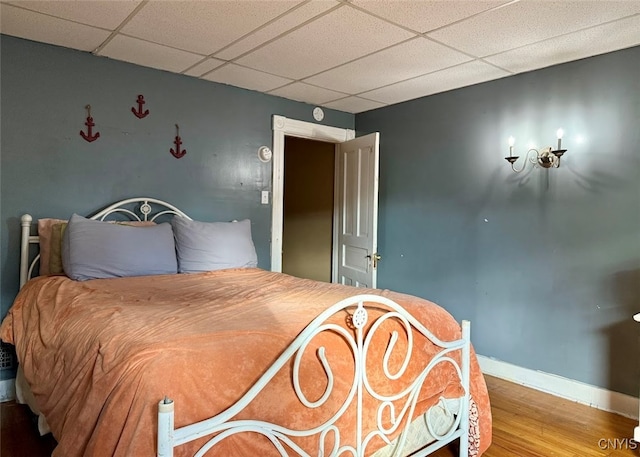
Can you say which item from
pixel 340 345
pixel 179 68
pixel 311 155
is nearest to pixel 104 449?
pixel 340 345

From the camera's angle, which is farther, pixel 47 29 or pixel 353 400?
pixel 47 29

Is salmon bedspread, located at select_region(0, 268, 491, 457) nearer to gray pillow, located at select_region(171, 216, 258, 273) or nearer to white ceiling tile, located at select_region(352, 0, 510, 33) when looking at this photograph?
gray pillow, located at select_region(171, 216, 258, 273)

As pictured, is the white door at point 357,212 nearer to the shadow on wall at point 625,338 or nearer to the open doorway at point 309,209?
the open doorway at point 309,209

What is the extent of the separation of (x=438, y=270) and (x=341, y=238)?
1061mm

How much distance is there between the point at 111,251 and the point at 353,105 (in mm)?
2597

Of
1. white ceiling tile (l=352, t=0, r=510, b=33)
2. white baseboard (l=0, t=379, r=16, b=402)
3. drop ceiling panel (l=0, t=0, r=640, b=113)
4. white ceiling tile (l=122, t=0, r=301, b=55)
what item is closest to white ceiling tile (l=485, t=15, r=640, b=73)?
drop ceiling panel (l=0, t=0, r=640, b=113)

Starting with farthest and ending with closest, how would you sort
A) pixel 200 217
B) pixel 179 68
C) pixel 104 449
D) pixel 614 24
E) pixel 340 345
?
pixel 200 217
pixel 179 68
pixel 614 24
pixel 340 345
pixel 104 449

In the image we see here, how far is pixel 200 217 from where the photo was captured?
3414 millimetres

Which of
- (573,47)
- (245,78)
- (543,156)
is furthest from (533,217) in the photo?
(245,78)

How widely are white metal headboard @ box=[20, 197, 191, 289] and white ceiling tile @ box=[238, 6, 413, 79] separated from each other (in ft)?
3.94

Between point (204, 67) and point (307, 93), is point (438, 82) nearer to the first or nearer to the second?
point (307, 93)

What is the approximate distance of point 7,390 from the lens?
2646mm

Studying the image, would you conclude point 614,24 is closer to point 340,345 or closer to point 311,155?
point 340,345

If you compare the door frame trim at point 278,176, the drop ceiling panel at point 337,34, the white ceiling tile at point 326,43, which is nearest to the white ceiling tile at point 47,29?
the drop ceiling panel at point 337,34
